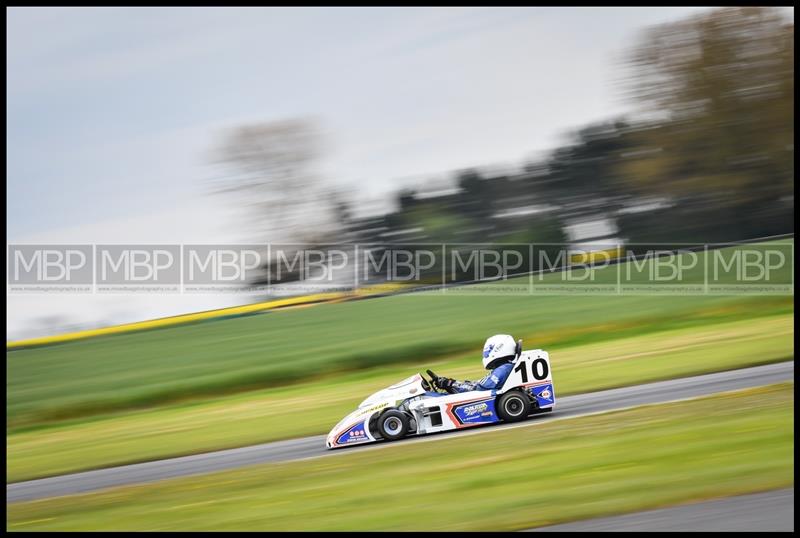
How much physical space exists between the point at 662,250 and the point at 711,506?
1931cm

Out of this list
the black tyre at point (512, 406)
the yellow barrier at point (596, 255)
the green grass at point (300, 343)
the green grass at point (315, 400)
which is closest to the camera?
the black tyre at point (512, 406)

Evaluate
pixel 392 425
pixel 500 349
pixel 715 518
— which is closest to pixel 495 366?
pixel 500 349

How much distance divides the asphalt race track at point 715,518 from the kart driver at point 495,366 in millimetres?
3599

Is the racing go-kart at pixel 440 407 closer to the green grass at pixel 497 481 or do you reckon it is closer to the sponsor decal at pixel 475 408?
the sponsor decal at pixel 475 408

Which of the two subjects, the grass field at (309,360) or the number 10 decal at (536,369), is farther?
the grass field at (309,360)

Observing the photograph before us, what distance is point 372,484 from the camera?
7.56 meters

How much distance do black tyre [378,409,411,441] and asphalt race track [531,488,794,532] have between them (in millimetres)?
3617

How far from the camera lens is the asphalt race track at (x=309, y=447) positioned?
952 cm

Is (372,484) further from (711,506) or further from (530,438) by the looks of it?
(711,506)

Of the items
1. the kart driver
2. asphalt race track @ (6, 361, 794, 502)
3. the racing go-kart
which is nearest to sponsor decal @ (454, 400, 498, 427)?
the racing go-kart

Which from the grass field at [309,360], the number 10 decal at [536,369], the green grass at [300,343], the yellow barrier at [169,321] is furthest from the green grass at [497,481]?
the yellow barrier at [169,321]

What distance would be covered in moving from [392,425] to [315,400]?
4.48 meters

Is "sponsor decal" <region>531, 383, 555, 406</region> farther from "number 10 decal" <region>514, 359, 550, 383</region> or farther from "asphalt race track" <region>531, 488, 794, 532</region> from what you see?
"asphalt race track" <region>531, 488, 794, 532</region>

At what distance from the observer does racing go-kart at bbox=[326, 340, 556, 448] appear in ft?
30.8
